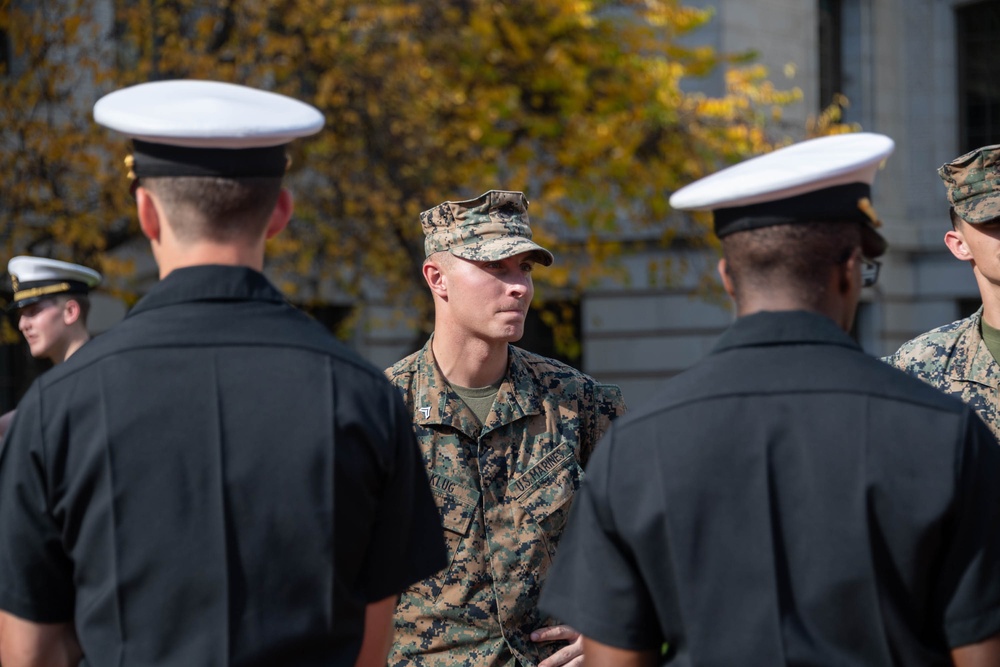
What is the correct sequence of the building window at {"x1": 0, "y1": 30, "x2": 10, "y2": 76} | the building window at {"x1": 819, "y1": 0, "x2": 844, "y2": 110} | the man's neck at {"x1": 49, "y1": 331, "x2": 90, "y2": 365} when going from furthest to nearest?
1. the building window at {"x1": 819, "y1": 0, "x2": 844, "y2": 110}
2. the building window at {"x1": 0, "y1": 30, "x2": 10, "y2": 76}
3. the man's neck at {"x1": 49, "y1": 331, "x2": 90, "y2": 365}

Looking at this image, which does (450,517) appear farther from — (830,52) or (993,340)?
(830,52)

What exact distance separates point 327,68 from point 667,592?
1087 cm

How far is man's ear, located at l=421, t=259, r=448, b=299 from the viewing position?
185 inches

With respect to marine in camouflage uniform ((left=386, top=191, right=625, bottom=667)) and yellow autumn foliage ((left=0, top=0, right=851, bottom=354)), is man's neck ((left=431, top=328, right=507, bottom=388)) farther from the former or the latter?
yellow autumn foliage ((left=0, top=0, right=851, bottom=354))

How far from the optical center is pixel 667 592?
2.56 m

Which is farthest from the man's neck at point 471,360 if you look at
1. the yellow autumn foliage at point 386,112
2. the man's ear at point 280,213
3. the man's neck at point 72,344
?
the yellow autumn foliage at point 386,112

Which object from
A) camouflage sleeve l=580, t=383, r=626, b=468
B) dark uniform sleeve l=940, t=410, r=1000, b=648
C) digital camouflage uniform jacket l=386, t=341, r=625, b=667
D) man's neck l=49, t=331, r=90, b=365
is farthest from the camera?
man's neck l=49, t=331, r=90, b=365

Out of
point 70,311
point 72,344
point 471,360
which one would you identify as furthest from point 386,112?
point 471,360

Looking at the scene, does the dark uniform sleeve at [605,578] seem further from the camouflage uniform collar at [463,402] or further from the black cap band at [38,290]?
the black cap band at [38,290]

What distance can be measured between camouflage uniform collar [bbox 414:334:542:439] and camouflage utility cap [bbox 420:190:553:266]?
0.40 meters

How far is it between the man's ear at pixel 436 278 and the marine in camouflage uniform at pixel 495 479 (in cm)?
9

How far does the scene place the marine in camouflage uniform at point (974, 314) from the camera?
13.8 ft

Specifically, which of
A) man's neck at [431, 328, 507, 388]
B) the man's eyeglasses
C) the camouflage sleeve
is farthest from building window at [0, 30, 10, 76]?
the man's eyeglasses

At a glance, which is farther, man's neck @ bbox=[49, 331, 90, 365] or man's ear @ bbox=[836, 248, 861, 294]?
man's neck @ bbox=[49, 331, 90, 365]
